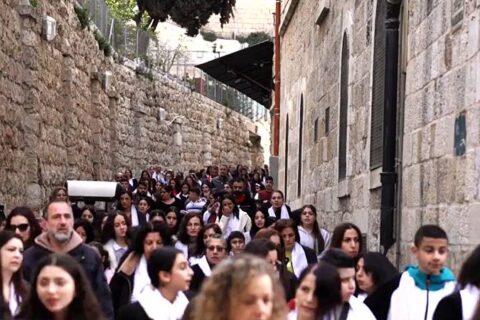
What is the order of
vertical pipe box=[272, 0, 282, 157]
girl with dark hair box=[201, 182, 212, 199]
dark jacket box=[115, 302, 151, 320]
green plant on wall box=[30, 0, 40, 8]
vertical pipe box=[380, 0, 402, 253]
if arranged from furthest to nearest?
vertical pipe box=[272, 0, 282, 157]
girl with dark hair box=[201, 182, 212, 199]
green plant on wall box=[30, 0, 40, 8]
vertical pipe box=[380, 0, 402, 253]
dark jacket box=[115, 302, 151, 320]

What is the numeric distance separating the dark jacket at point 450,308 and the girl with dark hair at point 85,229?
5456 mm

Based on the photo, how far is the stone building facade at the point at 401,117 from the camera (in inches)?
323

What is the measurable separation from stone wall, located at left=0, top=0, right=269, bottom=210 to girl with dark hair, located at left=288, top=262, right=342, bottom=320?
9845mm

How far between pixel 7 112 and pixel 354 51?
4500mm

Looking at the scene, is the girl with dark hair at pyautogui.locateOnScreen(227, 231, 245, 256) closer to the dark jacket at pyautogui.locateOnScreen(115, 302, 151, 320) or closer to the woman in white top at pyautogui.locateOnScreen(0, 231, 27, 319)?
the woman in white top at pyautogui.locateOnScreen(0, 231, 27, 319)

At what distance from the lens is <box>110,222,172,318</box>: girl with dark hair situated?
26.8 ft

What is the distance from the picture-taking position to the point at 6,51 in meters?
14.8

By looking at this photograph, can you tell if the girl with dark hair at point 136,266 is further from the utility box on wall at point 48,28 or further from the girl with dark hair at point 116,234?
the utility box on wall at point 48,28

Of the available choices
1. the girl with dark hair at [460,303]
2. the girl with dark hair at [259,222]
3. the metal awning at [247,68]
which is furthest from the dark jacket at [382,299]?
the metal awning at [247,68]

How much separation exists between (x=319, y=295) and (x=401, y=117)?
19.9ft

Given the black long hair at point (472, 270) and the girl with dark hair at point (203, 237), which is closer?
the black long hair at point (472, 270)

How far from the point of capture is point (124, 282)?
8281 millimetres

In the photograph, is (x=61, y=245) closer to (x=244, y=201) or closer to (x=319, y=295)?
(x=319, y=295)

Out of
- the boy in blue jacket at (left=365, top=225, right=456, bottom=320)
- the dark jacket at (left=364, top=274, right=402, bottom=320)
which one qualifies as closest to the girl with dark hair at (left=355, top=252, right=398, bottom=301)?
the dark jacket at (left=364, top=274, right=402, bottom=320)
